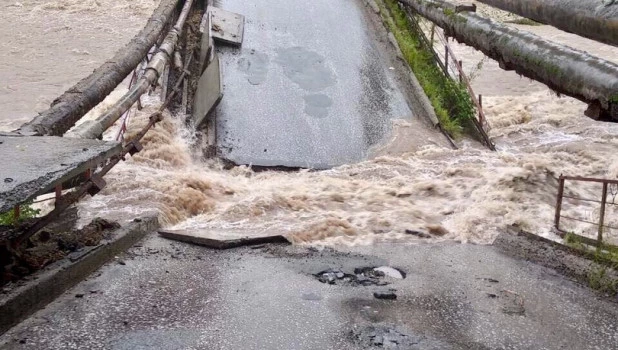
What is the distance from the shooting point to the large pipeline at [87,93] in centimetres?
503

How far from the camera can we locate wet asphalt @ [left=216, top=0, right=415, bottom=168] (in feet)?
32.1

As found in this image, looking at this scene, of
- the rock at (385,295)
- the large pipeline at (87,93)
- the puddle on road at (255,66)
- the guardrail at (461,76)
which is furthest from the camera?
the puddle on road at (255,66)

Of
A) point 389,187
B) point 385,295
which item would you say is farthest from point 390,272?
point 389,187

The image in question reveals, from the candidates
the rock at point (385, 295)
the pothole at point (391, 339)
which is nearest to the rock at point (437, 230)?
the rock at point (385, 295)

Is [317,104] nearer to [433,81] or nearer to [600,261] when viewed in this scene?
[433,81]

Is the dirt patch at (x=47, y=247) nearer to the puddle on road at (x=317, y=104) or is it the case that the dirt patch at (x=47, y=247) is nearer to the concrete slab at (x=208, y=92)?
the concrete slab at (x=208, y=92)

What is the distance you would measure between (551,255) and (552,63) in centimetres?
317

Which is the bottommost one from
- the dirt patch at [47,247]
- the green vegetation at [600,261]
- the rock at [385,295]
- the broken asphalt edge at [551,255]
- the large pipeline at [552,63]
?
the rock at [385,295]

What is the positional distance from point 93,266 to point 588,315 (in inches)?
146

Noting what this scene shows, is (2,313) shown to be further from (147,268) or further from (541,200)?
(541,200)

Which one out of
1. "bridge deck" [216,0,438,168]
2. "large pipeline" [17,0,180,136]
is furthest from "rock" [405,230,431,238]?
"large pipeline" [17,0,180,136]

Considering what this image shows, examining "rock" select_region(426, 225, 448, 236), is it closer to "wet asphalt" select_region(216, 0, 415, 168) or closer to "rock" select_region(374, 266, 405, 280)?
"rock" select_region(374, 266, 405, 280)

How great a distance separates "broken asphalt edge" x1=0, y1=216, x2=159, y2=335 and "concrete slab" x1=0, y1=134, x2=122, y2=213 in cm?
87

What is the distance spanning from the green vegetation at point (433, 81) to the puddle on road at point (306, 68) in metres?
1.54
